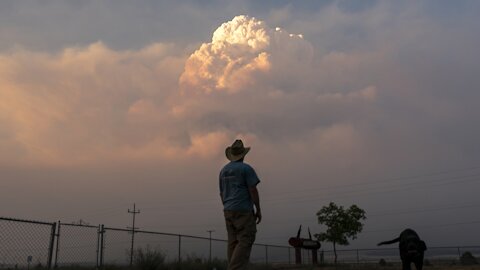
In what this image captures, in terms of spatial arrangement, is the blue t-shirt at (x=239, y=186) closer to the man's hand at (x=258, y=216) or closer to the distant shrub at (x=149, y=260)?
the man's hand at (x=258, y=216)

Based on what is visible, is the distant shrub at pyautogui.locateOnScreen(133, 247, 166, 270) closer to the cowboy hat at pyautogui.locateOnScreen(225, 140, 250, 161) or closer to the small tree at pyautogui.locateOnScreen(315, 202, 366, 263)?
the cowboy hat at pyautogui.locateOnScreen(225, 140, 250, 161)

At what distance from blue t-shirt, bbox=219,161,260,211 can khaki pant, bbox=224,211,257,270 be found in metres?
0.09

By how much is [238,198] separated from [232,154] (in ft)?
2.31

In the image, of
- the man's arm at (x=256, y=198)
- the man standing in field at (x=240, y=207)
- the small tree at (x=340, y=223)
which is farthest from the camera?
the small tree at (x=340, y=223)

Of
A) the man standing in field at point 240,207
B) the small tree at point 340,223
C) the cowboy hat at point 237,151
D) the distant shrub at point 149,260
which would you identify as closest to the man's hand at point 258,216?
the man standing in field at point 240,207

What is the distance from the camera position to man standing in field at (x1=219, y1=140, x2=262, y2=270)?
18.8ft

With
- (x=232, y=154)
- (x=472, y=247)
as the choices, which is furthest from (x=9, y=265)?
(x=472, y=247)

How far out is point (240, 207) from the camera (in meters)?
5.86

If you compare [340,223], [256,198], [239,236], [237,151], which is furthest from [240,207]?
[340,223]

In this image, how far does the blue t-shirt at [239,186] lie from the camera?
5898 millimetres

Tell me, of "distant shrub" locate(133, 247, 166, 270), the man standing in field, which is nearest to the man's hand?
the man standing in field

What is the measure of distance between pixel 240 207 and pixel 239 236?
1.10 feet

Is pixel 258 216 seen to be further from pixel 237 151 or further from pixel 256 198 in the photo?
pixel 237 151

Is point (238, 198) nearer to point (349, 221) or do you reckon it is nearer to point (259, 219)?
point (259, 219)
